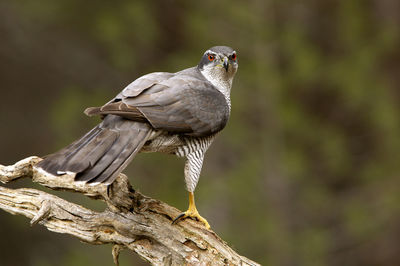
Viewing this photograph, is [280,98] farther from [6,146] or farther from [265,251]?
[6,146]

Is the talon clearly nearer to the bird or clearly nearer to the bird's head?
the bird

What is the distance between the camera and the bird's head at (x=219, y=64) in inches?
188

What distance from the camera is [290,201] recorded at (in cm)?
820

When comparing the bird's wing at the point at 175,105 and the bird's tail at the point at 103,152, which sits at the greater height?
the bird's wing at the point at 175,105

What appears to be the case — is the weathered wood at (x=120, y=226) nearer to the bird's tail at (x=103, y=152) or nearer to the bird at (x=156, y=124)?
the bird at (x=156, y=124)

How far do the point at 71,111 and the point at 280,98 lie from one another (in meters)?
2.83

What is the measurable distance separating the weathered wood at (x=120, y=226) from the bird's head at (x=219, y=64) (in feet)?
4.20

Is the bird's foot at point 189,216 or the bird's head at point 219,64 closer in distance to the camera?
the bird's foot at point 189,216

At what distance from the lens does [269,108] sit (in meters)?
7.71

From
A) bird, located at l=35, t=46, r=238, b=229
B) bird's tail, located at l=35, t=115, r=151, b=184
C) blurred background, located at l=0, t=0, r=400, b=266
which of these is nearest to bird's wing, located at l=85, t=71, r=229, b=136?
bird, located at l=35, t=46, r=238, b=229

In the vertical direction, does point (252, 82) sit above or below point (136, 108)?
above

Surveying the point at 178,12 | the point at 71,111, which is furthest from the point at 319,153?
the point at 71,111

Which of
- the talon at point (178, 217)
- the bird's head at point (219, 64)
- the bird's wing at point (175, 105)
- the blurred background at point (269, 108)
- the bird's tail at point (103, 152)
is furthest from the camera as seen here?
the blurred background at point (269, 108)

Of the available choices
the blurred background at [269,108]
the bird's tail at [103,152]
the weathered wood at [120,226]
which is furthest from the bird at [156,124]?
the blurred background at [269,108]
